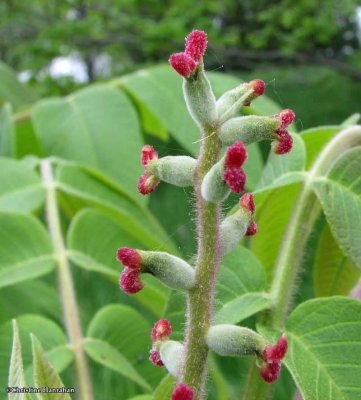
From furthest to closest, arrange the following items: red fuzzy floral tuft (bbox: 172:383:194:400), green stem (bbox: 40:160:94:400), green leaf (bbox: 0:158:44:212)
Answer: green leaf (bbox: 0:158:44:212) → green stem (bbox: 40:160:94:400) → red fuzzy floral tuft (bbox: 172:383:194:400)

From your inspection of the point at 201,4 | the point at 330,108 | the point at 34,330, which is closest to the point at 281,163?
the point at 34,330

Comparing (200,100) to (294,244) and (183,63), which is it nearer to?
(183,63)

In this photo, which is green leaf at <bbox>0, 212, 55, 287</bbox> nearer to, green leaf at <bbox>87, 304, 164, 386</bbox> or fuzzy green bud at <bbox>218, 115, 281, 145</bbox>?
green leaf at <bbox>87, 304, 164, 386</bbox>

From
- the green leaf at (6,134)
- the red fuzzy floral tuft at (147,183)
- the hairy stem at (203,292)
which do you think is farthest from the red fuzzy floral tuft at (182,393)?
the green leaf at (6,134)

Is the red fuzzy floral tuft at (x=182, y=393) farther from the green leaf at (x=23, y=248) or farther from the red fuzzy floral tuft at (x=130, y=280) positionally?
the green leaf at (x=23, y=248)

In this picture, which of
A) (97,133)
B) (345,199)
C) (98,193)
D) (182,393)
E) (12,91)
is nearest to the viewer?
(182,393)

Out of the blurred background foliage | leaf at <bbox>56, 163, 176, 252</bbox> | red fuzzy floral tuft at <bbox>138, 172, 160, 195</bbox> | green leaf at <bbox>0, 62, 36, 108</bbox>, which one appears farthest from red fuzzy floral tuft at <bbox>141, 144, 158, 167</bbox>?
the blurred background foliage

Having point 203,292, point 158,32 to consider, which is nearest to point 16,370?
point 203,292
